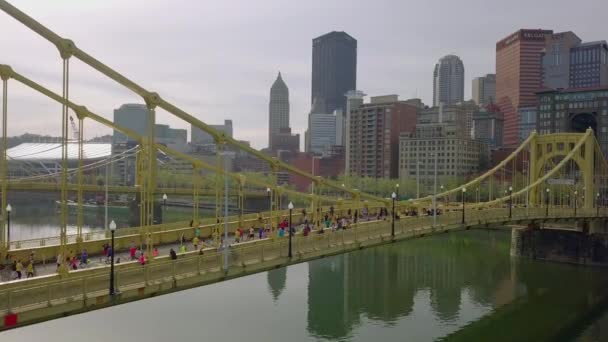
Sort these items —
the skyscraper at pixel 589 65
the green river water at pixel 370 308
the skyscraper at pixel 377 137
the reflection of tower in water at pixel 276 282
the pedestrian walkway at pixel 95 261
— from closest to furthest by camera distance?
the pedestrian walkway at pixel 95 261 → the green river water at pixel 370 308 → the reflection of tower in water at pixel 276 282 → the skyscraper at pixel 377 137 → the skyscraper at pixel 589 65

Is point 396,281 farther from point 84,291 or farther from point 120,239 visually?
point 84,291

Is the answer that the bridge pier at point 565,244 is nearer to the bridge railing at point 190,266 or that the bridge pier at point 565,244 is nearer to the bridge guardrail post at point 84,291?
the bridge railing at point 190,266

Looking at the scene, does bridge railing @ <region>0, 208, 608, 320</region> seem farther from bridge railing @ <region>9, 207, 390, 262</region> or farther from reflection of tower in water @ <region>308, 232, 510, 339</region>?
reflection of tower in water @ <region>308, 232, 510, 339</region>

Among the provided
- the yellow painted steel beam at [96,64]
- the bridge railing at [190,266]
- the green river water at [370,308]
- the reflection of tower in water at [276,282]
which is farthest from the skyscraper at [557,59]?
the yellow painted steel beam at [96,64]

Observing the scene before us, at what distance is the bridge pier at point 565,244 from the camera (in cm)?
5081

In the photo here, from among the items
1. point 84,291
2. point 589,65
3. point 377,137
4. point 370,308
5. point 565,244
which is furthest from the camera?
point 589,65

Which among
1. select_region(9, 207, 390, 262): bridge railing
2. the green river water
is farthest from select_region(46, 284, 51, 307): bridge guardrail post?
the green river water

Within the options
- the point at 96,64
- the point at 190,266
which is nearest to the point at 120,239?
the point at 190,266

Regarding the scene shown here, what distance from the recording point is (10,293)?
1520cm

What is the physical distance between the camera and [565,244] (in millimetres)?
52344

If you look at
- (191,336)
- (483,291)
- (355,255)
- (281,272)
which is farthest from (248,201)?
(191,336)

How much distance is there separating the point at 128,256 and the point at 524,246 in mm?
41857

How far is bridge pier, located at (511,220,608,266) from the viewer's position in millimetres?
50812

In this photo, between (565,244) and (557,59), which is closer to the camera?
(565,244)
